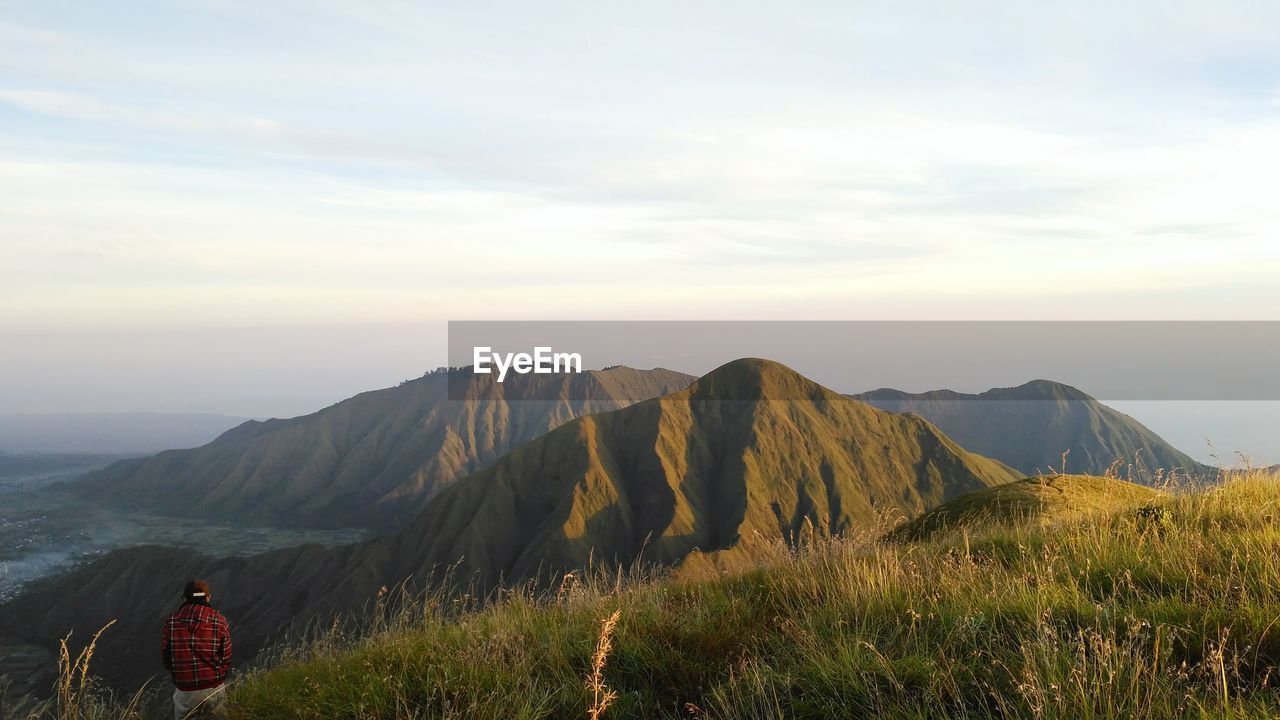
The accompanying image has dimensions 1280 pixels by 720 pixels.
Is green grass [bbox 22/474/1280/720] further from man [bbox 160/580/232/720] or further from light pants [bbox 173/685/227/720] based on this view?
man [bbox 160/580/232/720]

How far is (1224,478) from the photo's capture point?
30.5 ft

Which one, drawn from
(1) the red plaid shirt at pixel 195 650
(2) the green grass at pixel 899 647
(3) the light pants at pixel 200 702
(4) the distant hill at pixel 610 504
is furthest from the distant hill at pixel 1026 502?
(4) the distant hill at pixel 610 504

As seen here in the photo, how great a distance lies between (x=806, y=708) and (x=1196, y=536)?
457 cm

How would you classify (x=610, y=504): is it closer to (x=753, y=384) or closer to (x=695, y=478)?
(x=695, y=478)

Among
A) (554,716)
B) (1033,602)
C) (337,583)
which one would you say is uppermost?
(1033,602)

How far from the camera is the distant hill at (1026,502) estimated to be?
12.1 meters

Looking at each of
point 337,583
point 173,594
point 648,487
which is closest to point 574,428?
point 648,487

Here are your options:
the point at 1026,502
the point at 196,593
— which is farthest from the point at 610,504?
the point at 196,593

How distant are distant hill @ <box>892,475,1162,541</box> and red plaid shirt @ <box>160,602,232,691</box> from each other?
10498 mm

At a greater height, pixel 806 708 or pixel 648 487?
pixel 806 708

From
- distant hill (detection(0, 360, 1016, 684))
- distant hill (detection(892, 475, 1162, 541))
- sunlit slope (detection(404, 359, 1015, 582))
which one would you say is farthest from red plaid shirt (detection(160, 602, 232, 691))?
sunlit slope (detection(404, 359, 1015, 582))

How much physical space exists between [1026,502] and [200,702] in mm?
13745

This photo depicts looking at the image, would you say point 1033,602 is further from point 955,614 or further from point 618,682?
point 618,682

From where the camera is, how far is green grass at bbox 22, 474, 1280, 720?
3.87 metres
